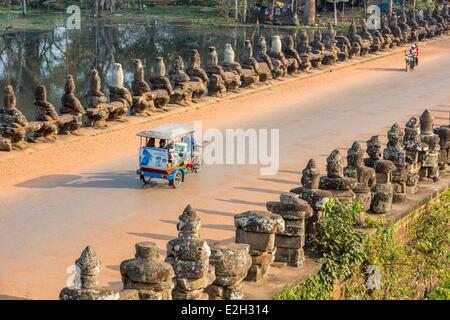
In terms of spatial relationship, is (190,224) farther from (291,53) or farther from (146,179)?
(291,53)

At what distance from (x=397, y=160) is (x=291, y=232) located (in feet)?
16.7

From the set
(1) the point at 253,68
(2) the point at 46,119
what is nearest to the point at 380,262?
(2) the point at 46,119

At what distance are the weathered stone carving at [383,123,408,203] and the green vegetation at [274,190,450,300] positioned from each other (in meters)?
0.68

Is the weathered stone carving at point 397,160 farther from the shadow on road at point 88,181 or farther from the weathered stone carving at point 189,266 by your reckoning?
the weathered stone carving at point 189,266

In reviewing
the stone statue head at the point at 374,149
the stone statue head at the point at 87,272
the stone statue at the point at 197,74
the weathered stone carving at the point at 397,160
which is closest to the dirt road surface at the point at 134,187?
the stone statue at the point at 197,74

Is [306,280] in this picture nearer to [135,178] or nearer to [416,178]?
[416,178]

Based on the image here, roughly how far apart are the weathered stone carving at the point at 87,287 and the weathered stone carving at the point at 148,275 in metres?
0.67

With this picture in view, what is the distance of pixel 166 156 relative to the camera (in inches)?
773

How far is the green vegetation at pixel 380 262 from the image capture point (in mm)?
14031

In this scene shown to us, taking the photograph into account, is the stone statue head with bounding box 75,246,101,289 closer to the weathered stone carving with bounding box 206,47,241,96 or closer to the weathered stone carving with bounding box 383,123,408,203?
the weathered stone carving with bounding box 383,123,408,203

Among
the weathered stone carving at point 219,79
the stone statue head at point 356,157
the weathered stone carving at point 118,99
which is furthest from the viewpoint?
the weathered stone carving at point 219,79
